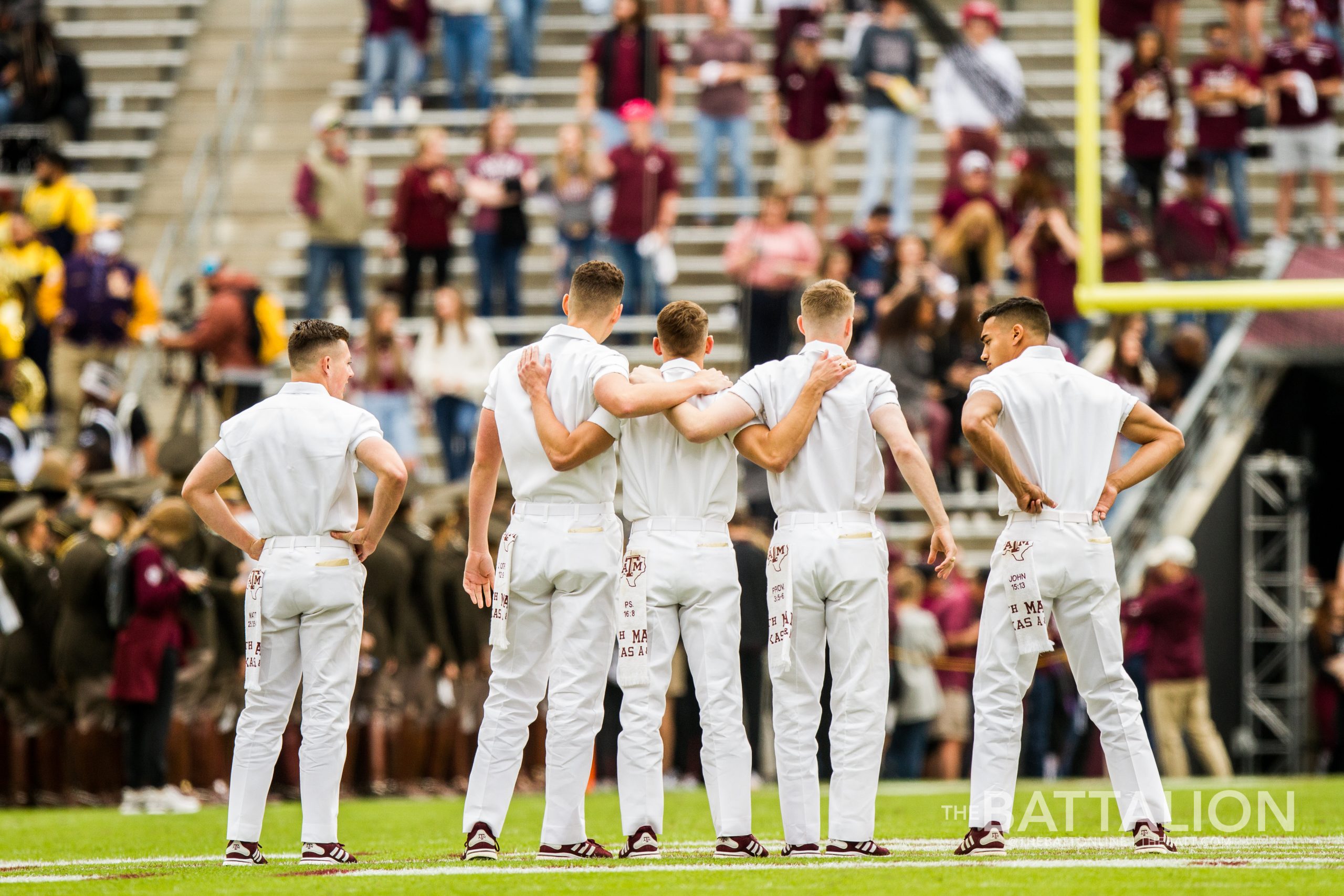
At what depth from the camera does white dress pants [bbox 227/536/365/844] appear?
326 inches

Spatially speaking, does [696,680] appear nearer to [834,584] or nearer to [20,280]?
[834,584]

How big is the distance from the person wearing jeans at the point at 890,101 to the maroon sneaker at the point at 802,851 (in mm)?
12031

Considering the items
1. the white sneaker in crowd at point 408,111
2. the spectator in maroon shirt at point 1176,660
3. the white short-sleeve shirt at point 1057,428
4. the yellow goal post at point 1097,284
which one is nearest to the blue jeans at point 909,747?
the spectator in maroon shirt at point 1176,660

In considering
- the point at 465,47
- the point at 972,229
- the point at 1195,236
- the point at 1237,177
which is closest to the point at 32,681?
the point at 972,229

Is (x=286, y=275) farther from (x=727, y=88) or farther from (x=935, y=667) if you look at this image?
(x=935, y=667)

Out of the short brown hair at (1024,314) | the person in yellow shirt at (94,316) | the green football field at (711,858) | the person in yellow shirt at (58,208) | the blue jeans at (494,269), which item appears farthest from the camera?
the person in yellow shirt at (58,208)

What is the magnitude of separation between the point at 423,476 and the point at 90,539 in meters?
5.86

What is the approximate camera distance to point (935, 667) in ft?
53.5

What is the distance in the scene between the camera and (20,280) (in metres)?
19.4

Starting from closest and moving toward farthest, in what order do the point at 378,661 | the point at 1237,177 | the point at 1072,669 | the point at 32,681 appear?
1. the point at 1072,669
2. the point at 32,681
3. the point at 378,661
4. the point at 1237,177

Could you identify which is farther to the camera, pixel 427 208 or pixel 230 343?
pixel 427 208

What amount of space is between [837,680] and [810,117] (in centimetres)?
1228

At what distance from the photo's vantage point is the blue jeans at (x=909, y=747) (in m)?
16.1

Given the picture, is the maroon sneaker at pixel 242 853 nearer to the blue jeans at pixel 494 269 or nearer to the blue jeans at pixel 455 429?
the blue jeans at pixel 455 429
